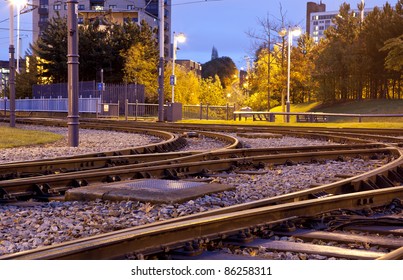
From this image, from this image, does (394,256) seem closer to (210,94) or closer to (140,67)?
(140,67)

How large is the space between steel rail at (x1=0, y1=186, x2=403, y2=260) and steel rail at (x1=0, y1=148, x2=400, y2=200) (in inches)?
115

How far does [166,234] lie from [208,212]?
102 centimetres

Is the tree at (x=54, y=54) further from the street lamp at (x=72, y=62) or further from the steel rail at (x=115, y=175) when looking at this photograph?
the steel rail at (x=115, y=175)

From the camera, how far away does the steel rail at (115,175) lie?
24.9 ft

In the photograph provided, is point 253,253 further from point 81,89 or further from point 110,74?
point 110,74

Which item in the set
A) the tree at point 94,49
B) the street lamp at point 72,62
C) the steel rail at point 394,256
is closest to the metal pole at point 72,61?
the street lamp at point 72,62

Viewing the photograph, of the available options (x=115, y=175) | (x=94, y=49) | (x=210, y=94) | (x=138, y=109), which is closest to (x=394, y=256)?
(x=115, y=175)

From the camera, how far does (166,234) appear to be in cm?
473

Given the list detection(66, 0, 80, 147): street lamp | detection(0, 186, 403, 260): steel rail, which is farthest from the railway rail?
detection(66, 0, 80, 147): street lamp

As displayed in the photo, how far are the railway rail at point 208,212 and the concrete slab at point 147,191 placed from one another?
539mm

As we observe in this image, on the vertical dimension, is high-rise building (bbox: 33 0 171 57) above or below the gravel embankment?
above

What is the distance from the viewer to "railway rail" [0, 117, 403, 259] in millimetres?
4461

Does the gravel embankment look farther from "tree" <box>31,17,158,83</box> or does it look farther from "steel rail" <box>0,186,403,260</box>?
"tree" <box>31,17,158,83</box>
